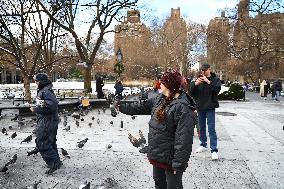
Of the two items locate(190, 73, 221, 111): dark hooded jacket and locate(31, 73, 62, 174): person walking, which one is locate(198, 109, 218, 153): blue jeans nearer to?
locate(190, 73, 221, 111): dark hooded jacket

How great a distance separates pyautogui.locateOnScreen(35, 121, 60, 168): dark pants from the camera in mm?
5906

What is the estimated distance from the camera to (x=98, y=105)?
1770cm

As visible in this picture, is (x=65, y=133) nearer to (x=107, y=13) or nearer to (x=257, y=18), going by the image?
(x=107, y=13)

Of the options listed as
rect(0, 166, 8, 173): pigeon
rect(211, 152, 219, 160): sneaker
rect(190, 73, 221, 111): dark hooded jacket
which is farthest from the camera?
rect(190, 73, 221, 111): dark hooded jacket

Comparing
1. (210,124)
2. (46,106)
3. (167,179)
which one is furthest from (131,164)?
(167,179)

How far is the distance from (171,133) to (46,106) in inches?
111

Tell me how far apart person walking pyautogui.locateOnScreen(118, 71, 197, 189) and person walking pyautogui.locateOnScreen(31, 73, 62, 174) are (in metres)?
2.56

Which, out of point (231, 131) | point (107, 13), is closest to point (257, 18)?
point (107, 13)

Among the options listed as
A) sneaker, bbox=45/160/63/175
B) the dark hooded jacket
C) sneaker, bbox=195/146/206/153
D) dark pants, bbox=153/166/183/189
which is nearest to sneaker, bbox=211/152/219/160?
sneaker, bbox=195/146/206/153

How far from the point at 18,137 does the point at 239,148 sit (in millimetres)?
5673

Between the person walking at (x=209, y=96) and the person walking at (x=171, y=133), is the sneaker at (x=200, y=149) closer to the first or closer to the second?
the person walking at (x=209, y=96)

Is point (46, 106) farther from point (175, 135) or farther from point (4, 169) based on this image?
point (175, 135)

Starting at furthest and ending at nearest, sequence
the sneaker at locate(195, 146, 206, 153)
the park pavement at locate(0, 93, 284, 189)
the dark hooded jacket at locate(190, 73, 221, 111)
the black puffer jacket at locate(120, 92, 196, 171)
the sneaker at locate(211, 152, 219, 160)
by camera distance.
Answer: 1. the sneaker at locate(195, 146, 206, 153)
2. the dark hooded jacket at locate(190, 73, 221, 111)
3. the sneaker at locate(211, 152, 219, 160)
4. the park pavement at locate(0, 93, 284, 189)
5. the black puffer jacket at locate(120, 92, 196, 171)

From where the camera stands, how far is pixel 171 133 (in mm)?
3740
